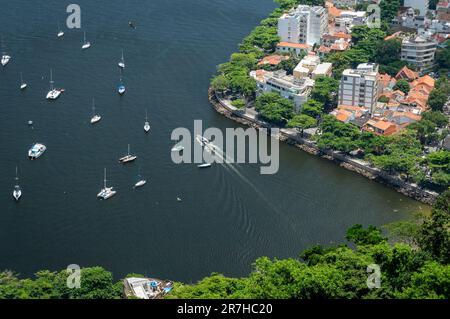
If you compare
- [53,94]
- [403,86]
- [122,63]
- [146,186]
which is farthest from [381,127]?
[53,94]

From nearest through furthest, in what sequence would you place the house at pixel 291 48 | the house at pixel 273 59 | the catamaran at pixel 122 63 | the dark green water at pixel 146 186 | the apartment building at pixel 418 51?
1. the dark green water at pixel 146 186
2. the catamaran at pixel 122 63
3. the house at pixel 273 59
4. the apartment building at pixel 418 51
5. the house at pixel 291 48

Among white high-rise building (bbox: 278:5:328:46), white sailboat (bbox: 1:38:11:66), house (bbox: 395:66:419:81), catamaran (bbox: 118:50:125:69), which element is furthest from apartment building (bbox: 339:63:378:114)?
white sailboat (bbox: 1:38:11:66)

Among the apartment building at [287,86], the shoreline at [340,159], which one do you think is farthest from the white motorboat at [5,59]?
the apartment building at [287,86]

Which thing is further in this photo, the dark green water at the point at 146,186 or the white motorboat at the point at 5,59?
the white motorboat at the point at 5,59

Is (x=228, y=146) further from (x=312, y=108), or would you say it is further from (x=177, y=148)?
(x=312, y=108)

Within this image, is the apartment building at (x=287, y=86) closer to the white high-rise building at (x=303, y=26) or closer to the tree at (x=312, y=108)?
the tree at (x=312, y=108)

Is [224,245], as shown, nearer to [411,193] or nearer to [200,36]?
[411,193]
